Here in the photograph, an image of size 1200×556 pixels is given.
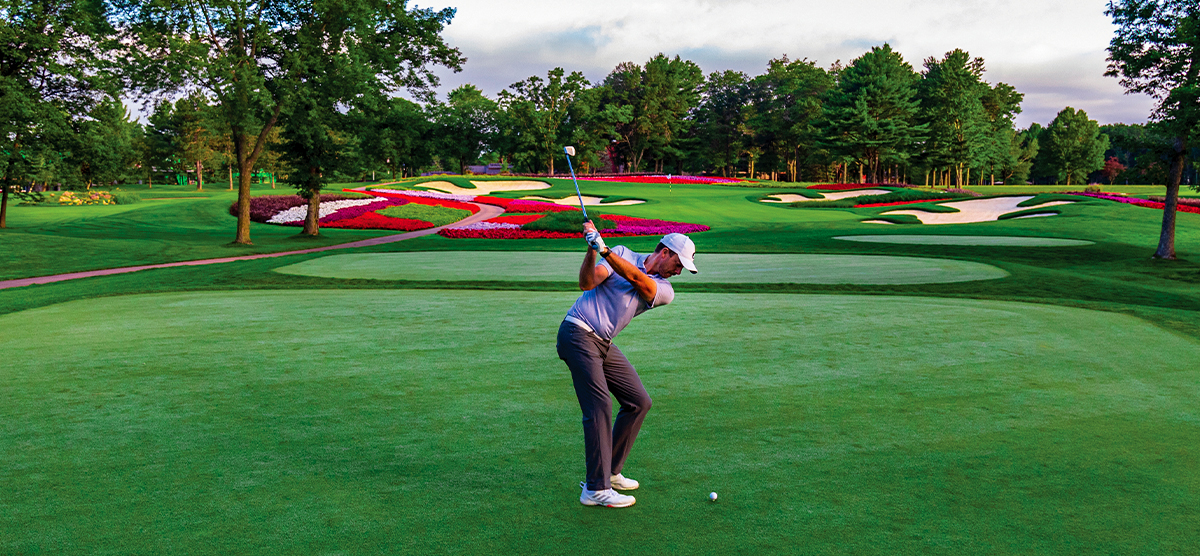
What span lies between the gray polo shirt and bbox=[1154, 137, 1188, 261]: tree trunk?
2600 centimetres

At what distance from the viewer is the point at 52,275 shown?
23.4m

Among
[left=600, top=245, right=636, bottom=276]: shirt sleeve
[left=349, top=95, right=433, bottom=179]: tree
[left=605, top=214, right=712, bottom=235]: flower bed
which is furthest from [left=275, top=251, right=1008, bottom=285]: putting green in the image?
[left=600, top=245, right=636, bottom=276]: shirt sleeve

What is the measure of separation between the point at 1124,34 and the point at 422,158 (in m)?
86.5

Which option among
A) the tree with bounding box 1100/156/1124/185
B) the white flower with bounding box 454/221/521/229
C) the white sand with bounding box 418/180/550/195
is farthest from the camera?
the tree with bounding box 1100/156/1124/185

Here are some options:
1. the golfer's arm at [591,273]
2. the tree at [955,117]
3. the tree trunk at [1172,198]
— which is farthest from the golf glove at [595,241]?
the tree at [955,117]

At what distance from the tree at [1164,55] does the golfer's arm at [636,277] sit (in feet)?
75.1

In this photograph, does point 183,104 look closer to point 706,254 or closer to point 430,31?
point 430,31

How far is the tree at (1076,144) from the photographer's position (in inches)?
4473

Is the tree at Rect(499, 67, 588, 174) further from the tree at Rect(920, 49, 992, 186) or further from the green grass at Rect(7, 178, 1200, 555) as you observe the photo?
the green grass at Rect(7, 178, 1200, 555)

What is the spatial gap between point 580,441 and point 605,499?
4.91 feet

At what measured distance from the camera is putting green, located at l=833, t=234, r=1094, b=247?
100ft

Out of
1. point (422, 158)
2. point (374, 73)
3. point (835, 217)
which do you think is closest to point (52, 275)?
point (374, 73)

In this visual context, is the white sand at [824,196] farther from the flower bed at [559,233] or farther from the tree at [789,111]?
the tree at [789,111]

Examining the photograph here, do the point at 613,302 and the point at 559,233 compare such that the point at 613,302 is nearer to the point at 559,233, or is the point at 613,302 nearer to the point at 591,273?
the point at 591,273
